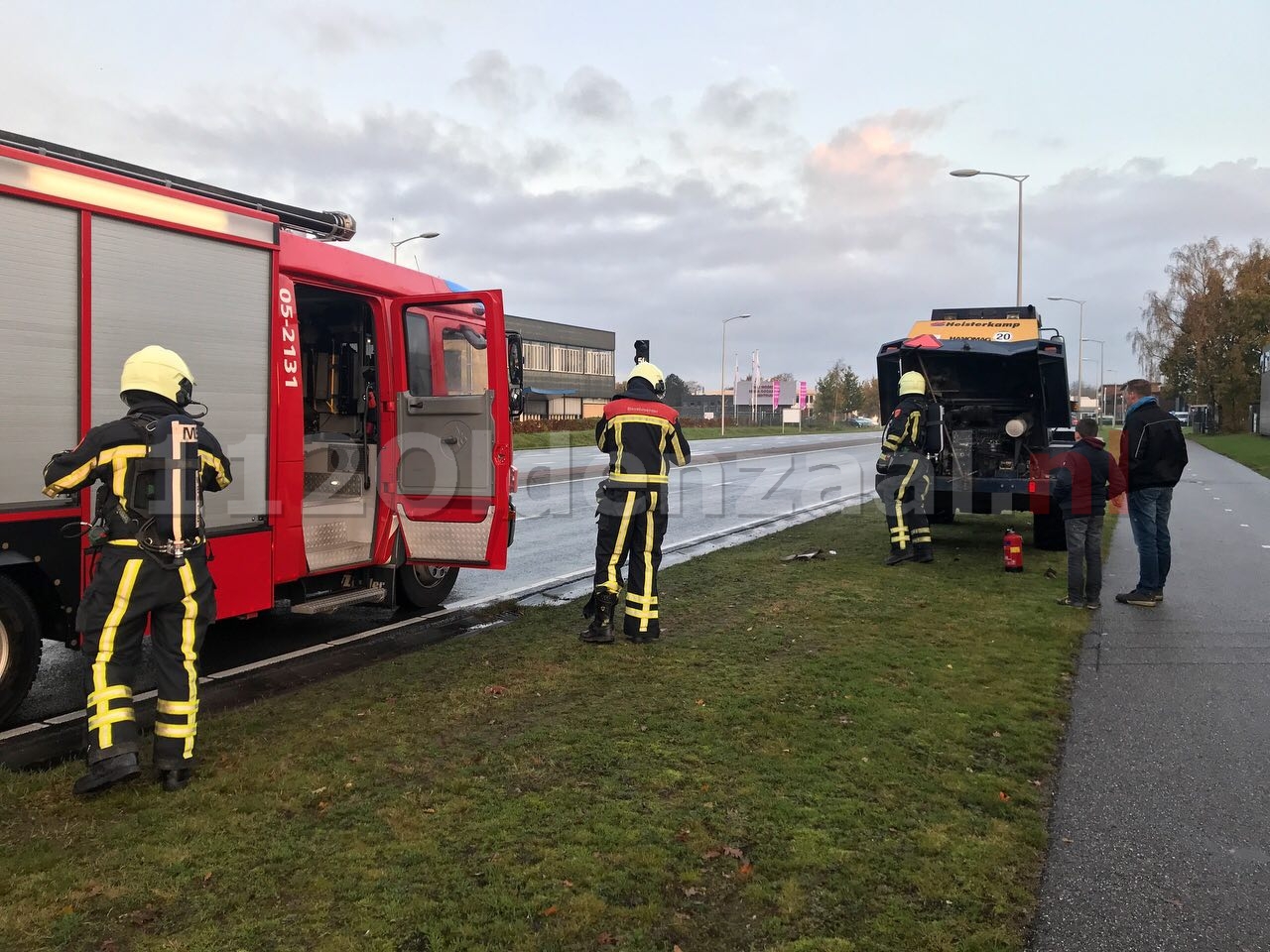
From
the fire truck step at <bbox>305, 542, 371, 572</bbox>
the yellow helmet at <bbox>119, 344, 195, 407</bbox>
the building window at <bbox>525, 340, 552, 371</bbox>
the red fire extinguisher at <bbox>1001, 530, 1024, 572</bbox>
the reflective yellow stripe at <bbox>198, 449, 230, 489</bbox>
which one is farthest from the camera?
the building window at <bbox>525, 340, 552, 371</bbox>

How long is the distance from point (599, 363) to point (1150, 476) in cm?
7679

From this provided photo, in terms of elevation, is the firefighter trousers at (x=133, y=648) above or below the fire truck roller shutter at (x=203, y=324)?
below

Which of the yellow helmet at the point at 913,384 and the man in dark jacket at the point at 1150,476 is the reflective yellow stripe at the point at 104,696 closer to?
the man in dark jacket at the point at 1150,476

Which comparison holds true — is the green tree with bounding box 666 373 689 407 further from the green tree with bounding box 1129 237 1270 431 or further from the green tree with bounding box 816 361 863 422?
the green tree with bounding box 1129 237 1270 431

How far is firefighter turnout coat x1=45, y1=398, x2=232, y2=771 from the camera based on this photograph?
3.95 metres

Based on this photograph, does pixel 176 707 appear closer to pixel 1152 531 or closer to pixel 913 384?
pixel 1152 531

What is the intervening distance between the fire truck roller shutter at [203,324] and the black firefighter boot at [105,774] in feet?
5.66

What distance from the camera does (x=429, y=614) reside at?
764 centimetres

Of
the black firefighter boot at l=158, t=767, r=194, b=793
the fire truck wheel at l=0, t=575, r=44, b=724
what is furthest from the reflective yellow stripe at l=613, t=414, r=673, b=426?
the fire truck wheel at l=0, t=575, r=44, b=724

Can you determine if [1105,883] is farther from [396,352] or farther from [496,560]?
[396,352]

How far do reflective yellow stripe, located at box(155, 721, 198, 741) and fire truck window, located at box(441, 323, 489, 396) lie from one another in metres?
3.86

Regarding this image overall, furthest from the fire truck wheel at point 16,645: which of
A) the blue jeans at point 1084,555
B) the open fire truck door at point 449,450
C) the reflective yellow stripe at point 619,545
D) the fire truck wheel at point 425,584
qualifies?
the blue jeans at point 1084,555

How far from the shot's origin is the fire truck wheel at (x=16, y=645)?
4547mm

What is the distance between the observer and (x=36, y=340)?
14.7 feet
